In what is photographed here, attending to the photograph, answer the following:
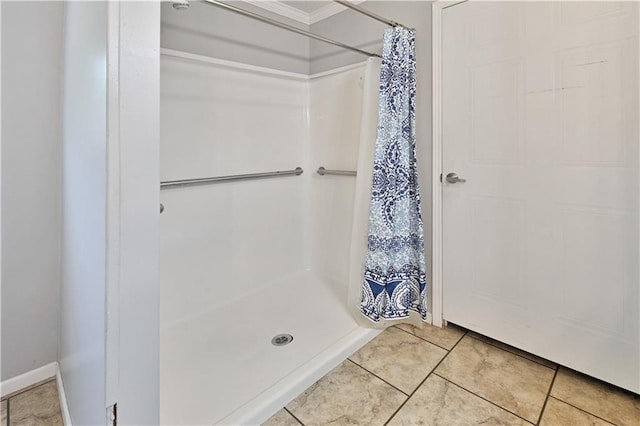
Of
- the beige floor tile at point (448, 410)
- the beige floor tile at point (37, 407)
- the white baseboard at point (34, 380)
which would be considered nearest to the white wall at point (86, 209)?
the beige floor tile at point (37, 407)

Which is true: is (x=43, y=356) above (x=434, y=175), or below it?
below

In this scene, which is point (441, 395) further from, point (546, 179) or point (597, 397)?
point (546, 179)

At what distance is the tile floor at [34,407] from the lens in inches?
51.0

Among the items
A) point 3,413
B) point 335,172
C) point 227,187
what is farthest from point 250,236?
point 3,413

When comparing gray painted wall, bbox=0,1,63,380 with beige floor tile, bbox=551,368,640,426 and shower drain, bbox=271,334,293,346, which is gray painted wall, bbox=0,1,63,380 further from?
beige floor tile, bbox=551,368,640,426

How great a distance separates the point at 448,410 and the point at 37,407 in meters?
1.73

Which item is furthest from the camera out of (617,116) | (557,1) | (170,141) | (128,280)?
(170,141)

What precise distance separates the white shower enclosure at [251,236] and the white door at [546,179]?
0.74m

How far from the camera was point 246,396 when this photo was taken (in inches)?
52.6

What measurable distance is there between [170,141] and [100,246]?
1313 millimetres

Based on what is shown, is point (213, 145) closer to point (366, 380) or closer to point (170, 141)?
point (170, 141)

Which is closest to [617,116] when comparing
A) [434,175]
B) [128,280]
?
[434,175]

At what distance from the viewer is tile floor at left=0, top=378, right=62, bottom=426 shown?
1296 mm

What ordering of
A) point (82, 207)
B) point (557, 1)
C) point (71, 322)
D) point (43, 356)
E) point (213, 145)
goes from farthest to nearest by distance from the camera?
point (213, 145) < point (43, 356) < point (557, 1) < point (71, 322) < point (82, 207)
